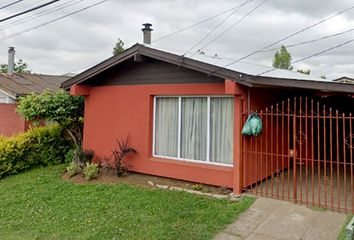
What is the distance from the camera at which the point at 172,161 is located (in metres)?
9.15

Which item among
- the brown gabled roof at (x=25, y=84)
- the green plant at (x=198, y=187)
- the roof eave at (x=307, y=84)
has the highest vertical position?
the brown gabled roof at (x=25, y=84)

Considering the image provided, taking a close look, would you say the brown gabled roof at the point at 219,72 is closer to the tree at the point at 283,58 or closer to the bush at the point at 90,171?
the bush at the point at 90,171

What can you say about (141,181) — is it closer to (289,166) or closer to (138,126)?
(138,126)

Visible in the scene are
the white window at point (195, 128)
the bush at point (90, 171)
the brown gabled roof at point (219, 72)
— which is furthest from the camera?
the bush at point (90, 171)

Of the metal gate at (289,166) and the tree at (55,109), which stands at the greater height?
the tree at (55,109)

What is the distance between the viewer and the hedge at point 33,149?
35.6ft

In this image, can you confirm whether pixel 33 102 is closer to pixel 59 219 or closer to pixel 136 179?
pixel 136 179

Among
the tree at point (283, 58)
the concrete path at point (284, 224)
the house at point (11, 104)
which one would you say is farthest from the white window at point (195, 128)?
the tree at point (283, 58)

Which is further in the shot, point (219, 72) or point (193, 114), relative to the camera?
point (193, 114)

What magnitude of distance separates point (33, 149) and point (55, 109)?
1768 mm

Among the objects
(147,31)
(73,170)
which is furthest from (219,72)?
(147,31)

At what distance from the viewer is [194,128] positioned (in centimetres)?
887

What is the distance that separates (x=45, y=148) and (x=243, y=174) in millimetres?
7501

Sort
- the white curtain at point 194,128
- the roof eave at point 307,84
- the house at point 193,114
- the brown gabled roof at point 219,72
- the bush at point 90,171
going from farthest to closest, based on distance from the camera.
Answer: the bush at point 90,171
the white curtain at point 194,128
the house at point 193,114
the brown gabled roof at point 219,72
the roof eave at point 307,84
